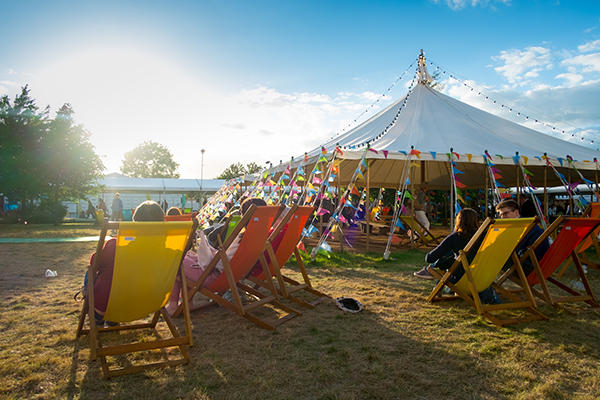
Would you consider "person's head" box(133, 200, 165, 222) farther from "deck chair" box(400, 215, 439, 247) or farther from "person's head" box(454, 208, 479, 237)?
"deck chair" box(400, 215, 439, 247)

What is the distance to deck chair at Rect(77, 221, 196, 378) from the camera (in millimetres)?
2119

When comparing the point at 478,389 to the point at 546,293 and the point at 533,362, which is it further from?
the point at 546,293

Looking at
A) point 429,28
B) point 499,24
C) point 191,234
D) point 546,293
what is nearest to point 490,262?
point 546,293

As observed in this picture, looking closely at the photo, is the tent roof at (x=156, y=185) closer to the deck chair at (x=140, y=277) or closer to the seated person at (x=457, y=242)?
the seated person at (x=457, y=242)

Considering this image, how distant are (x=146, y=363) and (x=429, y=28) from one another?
26.0ft

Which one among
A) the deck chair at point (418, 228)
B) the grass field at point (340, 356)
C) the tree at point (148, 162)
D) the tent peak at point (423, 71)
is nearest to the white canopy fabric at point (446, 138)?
the tent peak at point (423, 71)

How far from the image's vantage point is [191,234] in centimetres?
237

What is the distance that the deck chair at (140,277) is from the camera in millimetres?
2119

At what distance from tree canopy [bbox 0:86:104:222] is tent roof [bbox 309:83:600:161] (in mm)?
15146

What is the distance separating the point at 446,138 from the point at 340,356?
20.0 ft

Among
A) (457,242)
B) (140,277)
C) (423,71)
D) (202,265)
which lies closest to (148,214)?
(140,277)

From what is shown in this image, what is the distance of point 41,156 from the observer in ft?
56.5

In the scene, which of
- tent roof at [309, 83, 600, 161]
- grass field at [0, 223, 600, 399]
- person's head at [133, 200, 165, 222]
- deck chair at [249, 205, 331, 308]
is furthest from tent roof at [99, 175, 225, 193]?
person's head at [133, 200, 165, 222]

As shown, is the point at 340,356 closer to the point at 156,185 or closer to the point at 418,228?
the point at 418,228
